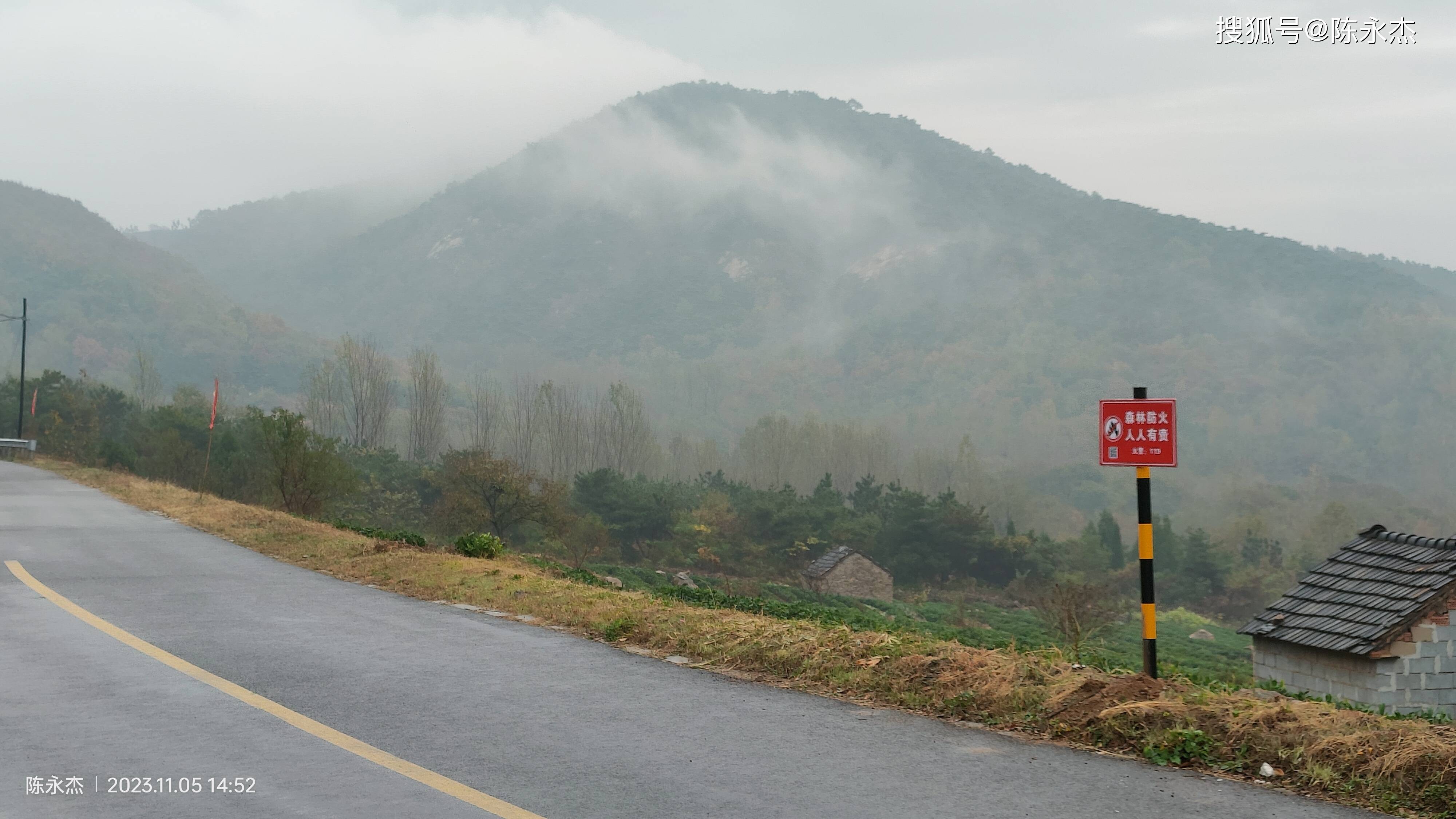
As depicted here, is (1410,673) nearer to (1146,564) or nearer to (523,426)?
(1146,564)

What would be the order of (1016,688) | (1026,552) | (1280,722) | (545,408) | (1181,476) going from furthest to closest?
(1181,476), (545,408), (1026,552), (1016,688), (1280,722)

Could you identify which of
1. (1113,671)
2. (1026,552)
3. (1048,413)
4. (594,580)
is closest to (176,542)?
(594,580)

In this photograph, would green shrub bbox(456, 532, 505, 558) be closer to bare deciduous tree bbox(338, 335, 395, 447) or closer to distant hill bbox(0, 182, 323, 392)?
bare deciduous tree bbox(338, 335, 395, 447)

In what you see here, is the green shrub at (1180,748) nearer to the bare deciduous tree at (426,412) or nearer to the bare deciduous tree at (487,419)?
the bare deciduous tree at (426,412)

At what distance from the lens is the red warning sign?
730cm

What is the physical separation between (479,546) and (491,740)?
10224mm

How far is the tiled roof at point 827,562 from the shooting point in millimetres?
71688

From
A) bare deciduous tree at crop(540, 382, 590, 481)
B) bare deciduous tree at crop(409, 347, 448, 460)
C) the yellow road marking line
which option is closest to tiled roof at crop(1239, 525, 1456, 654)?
the yellow road marking line

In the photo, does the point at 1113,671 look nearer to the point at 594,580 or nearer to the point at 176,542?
the point at 594,580

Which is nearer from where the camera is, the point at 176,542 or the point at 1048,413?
the point at 176,542

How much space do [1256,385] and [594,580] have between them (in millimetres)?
187150

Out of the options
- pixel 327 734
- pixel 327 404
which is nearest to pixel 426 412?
pixel 327 404

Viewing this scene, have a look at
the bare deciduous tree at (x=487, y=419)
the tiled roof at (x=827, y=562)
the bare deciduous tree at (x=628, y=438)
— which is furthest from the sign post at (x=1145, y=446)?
Result: the bare deciduous tree at (x=628, y=438)

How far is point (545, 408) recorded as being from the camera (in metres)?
110
